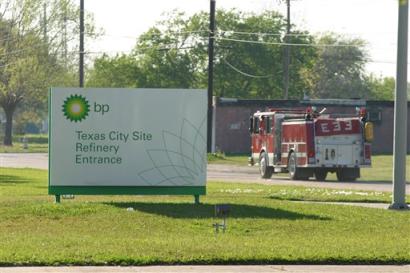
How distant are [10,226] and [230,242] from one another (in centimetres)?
425

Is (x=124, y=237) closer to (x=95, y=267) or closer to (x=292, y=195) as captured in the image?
(x=95, y=267)

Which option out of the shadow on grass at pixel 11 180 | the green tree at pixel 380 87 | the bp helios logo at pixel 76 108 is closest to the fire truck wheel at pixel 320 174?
the shadow on grass at pixel 11 180

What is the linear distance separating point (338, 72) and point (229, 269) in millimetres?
110155

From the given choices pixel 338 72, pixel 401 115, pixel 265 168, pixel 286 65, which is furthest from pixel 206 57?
pixel 401 115

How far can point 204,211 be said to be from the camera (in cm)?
2020

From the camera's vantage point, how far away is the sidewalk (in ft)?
42.8

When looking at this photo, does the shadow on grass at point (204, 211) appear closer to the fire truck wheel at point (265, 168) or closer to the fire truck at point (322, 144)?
the fire truck at point (322, 144)

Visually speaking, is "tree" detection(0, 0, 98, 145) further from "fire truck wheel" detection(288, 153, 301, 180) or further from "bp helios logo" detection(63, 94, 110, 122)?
"bp helios logo" detection(63, 94, 110, 122)

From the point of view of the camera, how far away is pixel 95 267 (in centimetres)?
1332

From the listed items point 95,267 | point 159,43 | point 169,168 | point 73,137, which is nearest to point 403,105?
point 169,168

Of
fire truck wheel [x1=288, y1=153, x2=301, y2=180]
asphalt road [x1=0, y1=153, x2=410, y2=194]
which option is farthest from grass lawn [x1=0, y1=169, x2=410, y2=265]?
fire truck wheel [x1=288, y1=153, x2=301, y2=180]

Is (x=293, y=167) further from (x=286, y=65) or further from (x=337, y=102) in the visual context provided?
(x=286, y=65)

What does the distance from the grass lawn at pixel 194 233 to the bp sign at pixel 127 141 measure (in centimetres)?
55

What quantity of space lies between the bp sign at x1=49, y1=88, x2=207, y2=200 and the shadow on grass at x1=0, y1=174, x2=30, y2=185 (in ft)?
37.3
